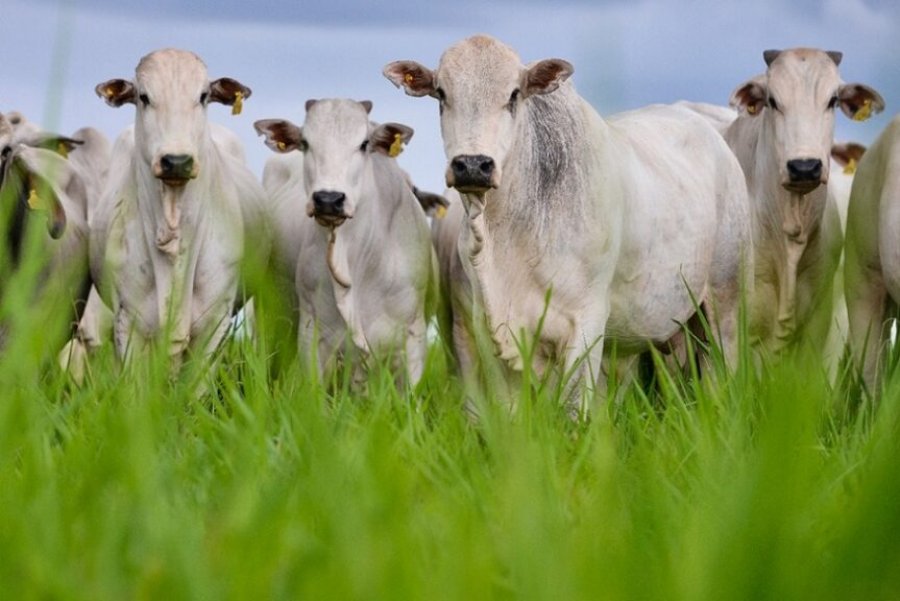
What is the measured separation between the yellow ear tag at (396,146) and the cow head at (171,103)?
3.03ft

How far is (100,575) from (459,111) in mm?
4340

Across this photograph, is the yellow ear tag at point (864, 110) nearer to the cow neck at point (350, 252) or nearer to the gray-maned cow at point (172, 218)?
the cow neck at point (350, 252)

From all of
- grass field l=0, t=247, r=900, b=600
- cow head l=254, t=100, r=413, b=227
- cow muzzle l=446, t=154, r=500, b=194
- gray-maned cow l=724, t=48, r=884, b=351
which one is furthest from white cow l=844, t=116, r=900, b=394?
grass field l=0, t=247, r=900, b=600

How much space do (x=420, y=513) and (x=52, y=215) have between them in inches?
236

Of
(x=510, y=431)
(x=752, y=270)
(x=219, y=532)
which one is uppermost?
(x=510, y=431)

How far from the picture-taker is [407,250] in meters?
9.37

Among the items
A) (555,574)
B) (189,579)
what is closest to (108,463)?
(189,579)

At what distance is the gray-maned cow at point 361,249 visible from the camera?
29.7 feet

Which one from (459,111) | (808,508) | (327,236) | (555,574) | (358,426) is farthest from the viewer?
(327,236)

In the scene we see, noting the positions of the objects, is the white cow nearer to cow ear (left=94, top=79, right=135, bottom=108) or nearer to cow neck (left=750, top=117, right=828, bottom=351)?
cow neck (left=750, top=117, right=828, bottom=351)

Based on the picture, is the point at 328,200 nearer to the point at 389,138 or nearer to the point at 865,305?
the point at 389,138

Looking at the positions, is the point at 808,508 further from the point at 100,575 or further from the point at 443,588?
the point at 100,575

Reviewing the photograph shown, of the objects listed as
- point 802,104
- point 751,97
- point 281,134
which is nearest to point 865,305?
point 802,104

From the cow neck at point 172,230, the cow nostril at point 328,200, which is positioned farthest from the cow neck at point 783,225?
the cow neck at point 172,230
